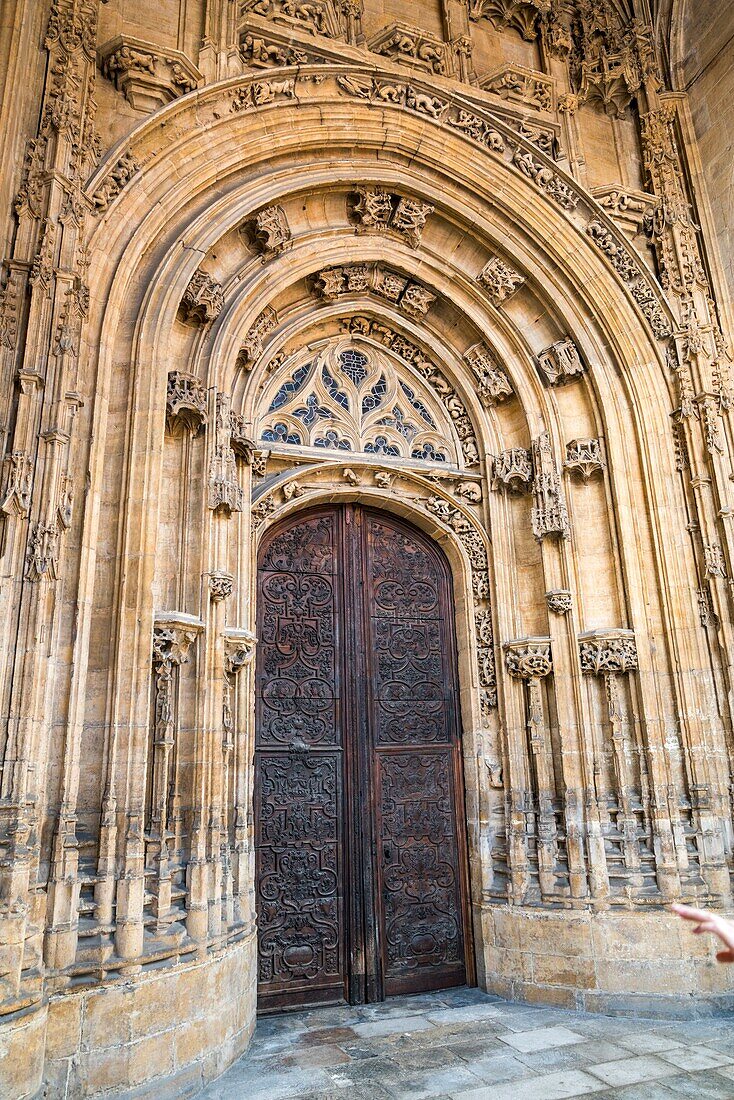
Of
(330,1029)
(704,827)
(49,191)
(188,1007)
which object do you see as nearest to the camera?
(188,1007)

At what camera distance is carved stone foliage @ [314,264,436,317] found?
7.59 m

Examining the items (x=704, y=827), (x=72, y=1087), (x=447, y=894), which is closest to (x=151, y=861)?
(x=72, y=1087)

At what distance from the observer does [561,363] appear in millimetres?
7727

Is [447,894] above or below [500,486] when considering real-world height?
below

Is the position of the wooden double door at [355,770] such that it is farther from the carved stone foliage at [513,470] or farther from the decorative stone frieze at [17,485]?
the decorative stone frieze at [17,485]

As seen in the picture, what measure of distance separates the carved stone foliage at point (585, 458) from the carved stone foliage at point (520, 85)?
3500mm

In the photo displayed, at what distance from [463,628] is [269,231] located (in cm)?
389

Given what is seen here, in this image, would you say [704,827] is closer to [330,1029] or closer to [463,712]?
[463,712]

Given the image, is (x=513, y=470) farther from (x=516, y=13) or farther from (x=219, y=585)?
(x=516, y=13)

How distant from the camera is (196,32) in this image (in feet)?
22.5

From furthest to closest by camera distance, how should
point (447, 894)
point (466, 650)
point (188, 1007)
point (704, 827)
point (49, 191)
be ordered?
1. point (466, 650)
2. point (447, 894)
3. point (704, 827)
4. point (49, 191)
5. point (188, 1007)

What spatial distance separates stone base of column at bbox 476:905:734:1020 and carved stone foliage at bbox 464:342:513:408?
460 centimetres

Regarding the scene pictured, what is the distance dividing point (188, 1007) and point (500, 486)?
4967 mm

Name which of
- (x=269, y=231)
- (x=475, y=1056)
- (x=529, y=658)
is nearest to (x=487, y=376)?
(x=269, y=231)
